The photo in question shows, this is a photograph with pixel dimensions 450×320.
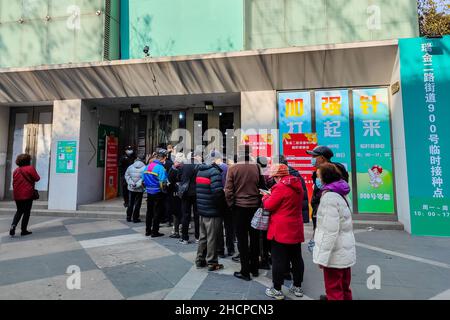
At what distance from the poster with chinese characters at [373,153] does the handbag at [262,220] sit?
15.9 feet

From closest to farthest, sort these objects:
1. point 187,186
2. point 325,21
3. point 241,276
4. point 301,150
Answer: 1. point 241,276
2. point 187,186
3. point 325,21
4. point 301,150

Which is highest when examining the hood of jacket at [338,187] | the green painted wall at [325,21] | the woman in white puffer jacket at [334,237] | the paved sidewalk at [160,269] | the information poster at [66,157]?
the green painted wall at [325,21]

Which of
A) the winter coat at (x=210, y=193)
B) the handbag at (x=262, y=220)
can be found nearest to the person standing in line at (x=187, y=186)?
the winter coat at (x=210, y=193)

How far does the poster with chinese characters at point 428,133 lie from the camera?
5.97 metres

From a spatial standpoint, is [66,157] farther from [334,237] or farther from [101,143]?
[334,237]

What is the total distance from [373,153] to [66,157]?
9.17 metres

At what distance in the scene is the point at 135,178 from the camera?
7254 millimetres

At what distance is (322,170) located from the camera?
2.83 meters

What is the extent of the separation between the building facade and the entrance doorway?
0.08m

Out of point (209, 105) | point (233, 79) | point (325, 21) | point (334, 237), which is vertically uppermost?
point (325, 21)

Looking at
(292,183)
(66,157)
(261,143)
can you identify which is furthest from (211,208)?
(66,157)

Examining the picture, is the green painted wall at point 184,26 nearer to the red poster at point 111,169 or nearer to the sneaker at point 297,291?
the red poster at point 111,169

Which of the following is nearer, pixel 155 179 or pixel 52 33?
pixel 155 179

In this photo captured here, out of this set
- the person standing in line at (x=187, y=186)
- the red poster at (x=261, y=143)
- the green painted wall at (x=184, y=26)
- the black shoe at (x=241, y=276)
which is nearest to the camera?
the black shoe at (x=241, y=276)
